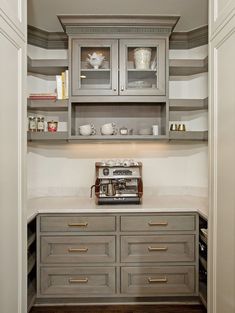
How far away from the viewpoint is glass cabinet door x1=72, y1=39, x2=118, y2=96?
277 cm

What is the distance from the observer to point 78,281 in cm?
261

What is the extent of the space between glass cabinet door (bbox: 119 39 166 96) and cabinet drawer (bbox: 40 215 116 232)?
113 cm

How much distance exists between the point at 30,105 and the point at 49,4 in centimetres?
85

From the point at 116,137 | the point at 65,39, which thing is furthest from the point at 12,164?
the point at 65,39

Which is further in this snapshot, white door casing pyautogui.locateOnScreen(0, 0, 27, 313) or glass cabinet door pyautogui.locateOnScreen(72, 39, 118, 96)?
glass cabinet door pyautogui.locateOnScreen(72, 39, 118, 96)

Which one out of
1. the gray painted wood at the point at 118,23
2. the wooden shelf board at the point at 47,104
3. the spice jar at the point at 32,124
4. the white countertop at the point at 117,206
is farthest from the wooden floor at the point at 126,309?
the gray painted wood at the point at 118,23

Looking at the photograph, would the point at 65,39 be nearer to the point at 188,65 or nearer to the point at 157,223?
the point at 188,65

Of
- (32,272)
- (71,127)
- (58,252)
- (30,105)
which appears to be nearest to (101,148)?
(71,127)

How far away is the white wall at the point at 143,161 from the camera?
3.19 metres

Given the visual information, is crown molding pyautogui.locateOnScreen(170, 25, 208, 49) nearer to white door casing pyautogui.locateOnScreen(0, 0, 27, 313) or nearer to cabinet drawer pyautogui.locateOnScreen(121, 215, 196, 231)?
cabinet drawer pyautogui.locateOnScreen(121, 215, 196, 231)

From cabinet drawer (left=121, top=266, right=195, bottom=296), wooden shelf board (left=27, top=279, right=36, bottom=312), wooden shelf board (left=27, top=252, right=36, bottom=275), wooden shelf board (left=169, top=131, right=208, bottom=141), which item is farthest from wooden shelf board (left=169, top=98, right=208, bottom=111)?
wooden shelf board (left=27, top=279, right=36, bottom=312)

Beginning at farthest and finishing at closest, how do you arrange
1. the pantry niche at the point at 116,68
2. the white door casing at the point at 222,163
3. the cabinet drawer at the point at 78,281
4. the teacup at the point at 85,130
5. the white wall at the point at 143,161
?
1. the white wall at the point at 143,161
2. the teacup at the point at 85,130
3. the pantry niche at the point at 116,68
4. the cabinet drawer at the point at 78,281
5. the white door casing at the point at 222,163

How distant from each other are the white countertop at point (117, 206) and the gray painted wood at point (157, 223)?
53 millimetres

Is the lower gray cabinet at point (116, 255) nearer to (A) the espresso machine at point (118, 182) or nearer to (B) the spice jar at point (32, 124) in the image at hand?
(A) the espresso machine at point (118, 182)
